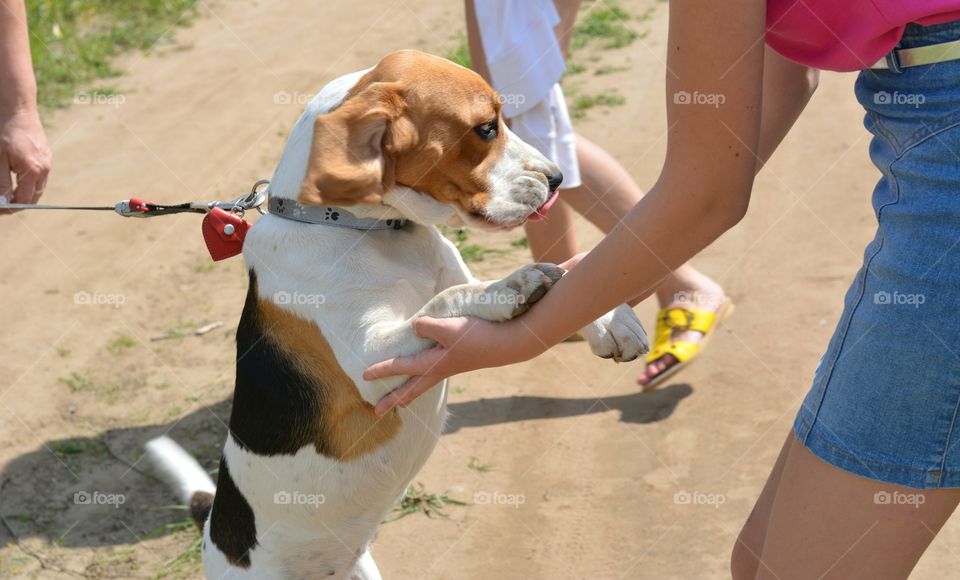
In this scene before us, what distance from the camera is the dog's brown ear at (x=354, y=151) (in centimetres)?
259

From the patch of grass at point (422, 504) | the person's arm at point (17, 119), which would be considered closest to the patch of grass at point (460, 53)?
the patch of grass at point (422, 504)

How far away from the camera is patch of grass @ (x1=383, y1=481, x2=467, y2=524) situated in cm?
416

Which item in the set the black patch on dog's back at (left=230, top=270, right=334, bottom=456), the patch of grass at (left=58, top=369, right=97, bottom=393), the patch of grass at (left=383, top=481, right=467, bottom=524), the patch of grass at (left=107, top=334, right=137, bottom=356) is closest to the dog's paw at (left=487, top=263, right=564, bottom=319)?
the black patch on dog's back at (left=230, top=270, right=334, bottom=456)

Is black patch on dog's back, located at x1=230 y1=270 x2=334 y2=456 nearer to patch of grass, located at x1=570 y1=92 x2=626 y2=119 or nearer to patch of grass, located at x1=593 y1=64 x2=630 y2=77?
patch of grass, located at x1=570 y1=92 x2=626 y2=119

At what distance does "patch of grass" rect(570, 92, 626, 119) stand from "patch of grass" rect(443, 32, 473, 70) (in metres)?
0.81

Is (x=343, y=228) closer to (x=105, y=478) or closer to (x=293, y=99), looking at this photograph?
(x=105, y=478)

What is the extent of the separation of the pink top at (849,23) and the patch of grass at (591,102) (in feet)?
16.9

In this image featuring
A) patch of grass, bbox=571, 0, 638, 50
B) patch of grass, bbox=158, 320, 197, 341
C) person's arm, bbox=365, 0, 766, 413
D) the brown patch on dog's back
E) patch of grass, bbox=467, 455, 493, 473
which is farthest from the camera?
→ patch of grass, bbox=571, 0, 638, 50

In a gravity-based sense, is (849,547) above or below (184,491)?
above

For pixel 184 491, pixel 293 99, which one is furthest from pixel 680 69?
pixel 293 99

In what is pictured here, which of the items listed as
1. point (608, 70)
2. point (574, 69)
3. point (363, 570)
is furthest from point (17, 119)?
point (608, 70)

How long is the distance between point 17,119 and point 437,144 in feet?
5.40

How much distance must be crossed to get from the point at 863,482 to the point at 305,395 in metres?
1.63

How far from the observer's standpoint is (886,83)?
2.01 metres
